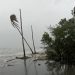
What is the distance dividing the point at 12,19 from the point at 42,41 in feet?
39.0

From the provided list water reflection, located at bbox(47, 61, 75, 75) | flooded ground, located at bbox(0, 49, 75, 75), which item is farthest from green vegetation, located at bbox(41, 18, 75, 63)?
water reflection, located at bbox(47, 61, 75, 75)

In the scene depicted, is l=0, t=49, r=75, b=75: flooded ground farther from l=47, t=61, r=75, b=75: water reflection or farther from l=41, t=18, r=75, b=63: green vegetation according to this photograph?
l=41, t=18, r=75, b=63: green vegetation

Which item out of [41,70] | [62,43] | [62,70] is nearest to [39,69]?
[41,70]

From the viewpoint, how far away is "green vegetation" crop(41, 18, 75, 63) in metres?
31.4

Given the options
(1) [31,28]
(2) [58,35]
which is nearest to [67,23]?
(2) [58,35]

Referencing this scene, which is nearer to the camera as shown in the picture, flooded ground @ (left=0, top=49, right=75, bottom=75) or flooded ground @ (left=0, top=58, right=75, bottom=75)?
flooded ground @ (left=0, top=58, right=75, bottom=75)

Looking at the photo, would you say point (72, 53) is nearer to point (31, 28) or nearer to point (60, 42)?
point (60, 42)

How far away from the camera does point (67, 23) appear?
32.2 m

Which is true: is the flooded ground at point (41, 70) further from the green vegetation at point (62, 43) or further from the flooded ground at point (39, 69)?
the green vegetation at point (62, 43)

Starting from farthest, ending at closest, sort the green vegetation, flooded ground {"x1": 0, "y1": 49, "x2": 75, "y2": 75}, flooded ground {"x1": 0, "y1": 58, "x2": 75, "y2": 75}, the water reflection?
the green vegetation, flooded ground {"x1": 0, "y1": 49, "x2": 75, "y2": 75}, flooded ground {"x1": 0, "y1": 58, "x2": 75, "y2": 75}, the water reflection

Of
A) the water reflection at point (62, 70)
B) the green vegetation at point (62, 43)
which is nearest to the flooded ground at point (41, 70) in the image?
the water reflection at point (62, 70)

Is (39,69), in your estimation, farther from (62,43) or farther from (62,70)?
(62,43)

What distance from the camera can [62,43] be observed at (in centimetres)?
3259

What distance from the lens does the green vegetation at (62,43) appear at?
103 feet
